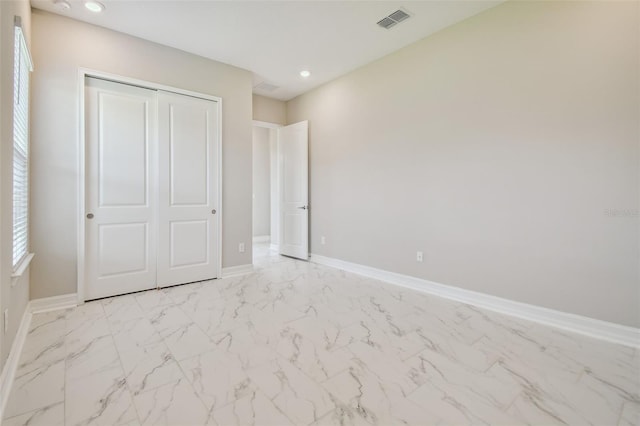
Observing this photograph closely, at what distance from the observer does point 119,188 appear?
323cm

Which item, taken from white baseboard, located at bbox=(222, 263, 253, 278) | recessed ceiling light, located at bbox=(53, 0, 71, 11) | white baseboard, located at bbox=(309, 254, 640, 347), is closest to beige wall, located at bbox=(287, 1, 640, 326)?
white baseboard, located at bbox=(309, 254, 640, 347)

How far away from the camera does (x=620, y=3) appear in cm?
221

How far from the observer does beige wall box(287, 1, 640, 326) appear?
A: 226 cm

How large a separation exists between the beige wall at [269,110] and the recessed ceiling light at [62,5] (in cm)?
261

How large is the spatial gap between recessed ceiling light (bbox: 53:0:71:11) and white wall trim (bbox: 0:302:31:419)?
2755 millimetres

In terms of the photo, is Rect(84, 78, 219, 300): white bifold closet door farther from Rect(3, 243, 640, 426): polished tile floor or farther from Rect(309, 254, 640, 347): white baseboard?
Rect(309, 254, 640, 347): white baseboard

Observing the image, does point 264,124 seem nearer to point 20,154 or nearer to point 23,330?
point 20,154

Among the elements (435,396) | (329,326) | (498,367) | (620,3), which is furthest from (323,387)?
(620,3)

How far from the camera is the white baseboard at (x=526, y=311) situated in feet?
7.36

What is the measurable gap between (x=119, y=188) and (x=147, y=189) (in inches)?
10.6

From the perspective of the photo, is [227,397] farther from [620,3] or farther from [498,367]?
[620,3]

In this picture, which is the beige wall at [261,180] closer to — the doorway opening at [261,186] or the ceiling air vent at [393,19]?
the doorway opening at [261,186]

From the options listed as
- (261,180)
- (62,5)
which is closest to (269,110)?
(261,180)

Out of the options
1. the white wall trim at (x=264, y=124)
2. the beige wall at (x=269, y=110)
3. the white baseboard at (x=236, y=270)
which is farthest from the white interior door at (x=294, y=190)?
the white baseboard at (x=236, y=270)
